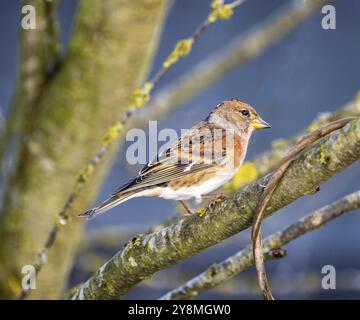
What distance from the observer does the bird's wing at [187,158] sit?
154cm

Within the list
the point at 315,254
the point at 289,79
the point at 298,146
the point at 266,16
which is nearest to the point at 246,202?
the point at 298,146

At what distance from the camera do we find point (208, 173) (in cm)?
155

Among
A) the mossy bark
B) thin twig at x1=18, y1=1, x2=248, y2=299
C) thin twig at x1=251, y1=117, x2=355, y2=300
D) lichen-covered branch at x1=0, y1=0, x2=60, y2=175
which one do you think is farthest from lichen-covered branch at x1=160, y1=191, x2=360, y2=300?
lichen-covered branch at x1=0, y1=0, x2=60, y2=175

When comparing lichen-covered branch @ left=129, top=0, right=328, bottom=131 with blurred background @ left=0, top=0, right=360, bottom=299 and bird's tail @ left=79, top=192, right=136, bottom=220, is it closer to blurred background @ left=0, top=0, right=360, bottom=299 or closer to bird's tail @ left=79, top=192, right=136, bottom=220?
blurred background @ left=0, top=0, right=360, bottom=299

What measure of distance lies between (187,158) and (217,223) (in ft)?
1.53

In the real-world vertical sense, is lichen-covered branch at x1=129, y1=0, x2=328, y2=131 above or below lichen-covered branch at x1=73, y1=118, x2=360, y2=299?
above

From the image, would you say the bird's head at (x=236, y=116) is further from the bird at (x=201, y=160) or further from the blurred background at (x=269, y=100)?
the blurred background at (x=269, y=100)

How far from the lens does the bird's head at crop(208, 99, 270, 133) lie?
5.40 feet

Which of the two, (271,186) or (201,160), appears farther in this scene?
(201,160)

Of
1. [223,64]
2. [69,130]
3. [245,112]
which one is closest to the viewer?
[245,112]

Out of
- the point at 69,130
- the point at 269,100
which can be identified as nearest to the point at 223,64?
the point at 269,100

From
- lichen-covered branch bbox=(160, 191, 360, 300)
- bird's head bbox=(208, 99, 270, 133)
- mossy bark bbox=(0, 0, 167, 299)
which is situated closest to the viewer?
lichen-covered branch bbox=(160, 191, 360, 300)

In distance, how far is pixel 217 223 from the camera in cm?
114

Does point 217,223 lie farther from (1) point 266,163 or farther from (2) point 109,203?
(1) point 266,163
